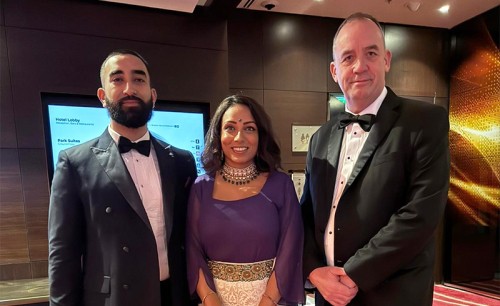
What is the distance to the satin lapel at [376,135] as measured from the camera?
1394mm

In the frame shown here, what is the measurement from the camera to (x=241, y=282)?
1.54 meters

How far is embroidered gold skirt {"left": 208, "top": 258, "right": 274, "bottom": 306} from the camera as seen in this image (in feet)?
5.06

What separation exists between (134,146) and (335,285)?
1125 millimetres

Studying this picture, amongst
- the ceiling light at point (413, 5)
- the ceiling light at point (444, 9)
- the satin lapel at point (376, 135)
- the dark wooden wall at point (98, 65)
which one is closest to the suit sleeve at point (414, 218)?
the satin lapel at point (376, 135)

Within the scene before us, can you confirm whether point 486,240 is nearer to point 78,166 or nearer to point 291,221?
point 291,221

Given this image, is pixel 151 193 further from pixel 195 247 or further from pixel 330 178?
pixel 330 178

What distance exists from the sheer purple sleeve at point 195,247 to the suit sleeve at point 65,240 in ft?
1.59

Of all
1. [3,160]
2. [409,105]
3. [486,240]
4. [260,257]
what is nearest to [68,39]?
[3,160]

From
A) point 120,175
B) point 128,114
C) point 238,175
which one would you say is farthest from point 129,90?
point 238,175

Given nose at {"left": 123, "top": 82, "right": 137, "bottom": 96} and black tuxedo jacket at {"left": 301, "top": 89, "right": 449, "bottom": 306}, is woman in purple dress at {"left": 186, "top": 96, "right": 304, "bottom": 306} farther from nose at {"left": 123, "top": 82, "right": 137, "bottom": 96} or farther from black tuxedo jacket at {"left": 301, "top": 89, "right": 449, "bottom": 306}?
nose at {"left": 123, "top": 82, "right": 137, "bottom": 96}

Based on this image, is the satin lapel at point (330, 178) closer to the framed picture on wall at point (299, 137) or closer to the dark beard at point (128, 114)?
the dark beard at point (128, 114)

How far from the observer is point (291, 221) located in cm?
157

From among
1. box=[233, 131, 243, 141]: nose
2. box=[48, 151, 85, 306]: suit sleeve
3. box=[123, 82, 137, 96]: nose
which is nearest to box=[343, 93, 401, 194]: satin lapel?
box=[233, 131, 243, 141]: nose

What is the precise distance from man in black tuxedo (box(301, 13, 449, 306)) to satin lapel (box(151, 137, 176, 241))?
2.28 feet
